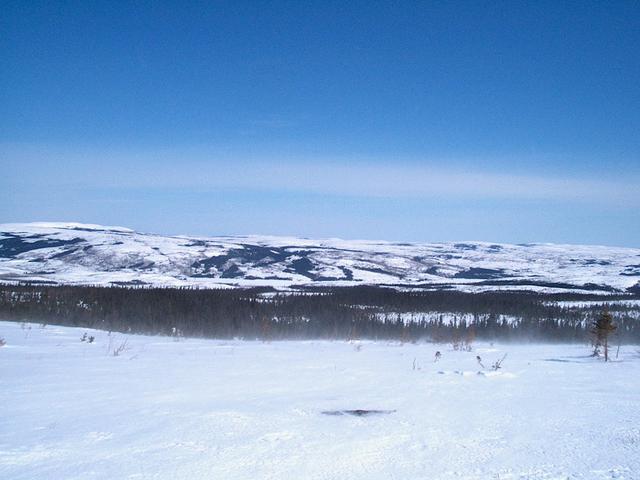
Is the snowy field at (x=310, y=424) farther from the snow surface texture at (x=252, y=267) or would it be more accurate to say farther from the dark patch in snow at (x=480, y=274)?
the dark patch in snow at (x=480, y=274)

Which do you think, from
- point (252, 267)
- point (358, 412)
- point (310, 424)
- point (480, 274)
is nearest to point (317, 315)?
point (358, 412)

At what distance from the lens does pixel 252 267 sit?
140625 millimetres

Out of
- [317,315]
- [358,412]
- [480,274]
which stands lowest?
[317,315]

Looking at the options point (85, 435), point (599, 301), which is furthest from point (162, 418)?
point (599, 301)

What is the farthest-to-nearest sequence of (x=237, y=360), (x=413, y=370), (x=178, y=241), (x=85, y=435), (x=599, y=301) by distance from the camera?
(x=178, y=241) → (x=599, y=301) → (x=237, y=360) → (x=413, y=370) → (x=85, y=435)

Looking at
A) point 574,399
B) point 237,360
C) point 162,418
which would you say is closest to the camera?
point 162,418

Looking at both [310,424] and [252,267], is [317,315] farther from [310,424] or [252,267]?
[252,267]

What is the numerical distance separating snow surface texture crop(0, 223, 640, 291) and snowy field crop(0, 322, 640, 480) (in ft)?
314

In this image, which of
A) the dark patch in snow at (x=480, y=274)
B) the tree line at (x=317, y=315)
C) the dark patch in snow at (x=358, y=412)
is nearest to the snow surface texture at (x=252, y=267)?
the dark patch in snow at (x=480, y=274)

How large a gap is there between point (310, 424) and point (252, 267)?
136m

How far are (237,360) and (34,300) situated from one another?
45839mm

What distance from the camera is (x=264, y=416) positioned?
6195mm

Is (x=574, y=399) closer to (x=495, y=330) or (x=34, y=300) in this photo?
(x=495, y=330)

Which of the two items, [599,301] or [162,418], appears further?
[599,301]
